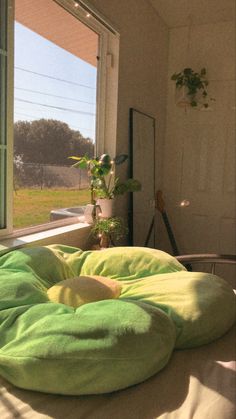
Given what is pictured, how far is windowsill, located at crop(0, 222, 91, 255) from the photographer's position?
1736 mm

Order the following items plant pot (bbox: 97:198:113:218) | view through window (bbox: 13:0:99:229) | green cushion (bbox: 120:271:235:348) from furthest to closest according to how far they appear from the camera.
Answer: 1. plant pot (bbox: 97:198:113:218)
2. view through window (bbox: 13:0:99:229)
3. green cushion (bbox: 120:271:235:348)

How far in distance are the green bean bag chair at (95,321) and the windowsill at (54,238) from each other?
22 cm

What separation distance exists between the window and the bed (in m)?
1.12

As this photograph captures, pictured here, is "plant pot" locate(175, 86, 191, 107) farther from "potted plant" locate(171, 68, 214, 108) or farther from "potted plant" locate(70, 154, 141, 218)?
"potted plant" locate(70, 154, 141, 218)

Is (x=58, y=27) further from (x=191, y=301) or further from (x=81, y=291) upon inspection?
(x=191, y=301)

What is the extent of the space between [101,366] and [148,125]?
8.39ft

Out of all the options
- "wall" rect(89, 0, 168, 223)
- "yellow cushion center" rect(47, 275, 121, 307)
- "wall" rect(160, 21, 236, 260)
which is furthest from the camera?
"wall" rect(160, 21, 236, 260)

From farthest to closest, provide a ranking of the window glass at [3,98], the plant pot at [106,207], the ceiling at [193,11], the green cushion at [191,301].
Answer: the ceiling at [193,11] < the plant pot at [106,207] < the window glass at [3,98] < the green cushion at [191,301]

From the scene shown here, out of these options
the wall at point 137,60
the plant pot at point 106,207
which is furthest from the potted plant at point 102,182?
the wall at point 137,60

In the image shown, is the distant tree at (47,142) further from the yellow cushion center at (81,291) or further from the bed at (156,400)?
the bed at (156,400)

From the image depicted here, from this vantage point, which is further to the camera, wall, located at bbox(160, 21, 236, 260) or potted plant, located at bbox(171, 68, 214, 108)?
wall, located at bbox(160, 21, 236, 260)

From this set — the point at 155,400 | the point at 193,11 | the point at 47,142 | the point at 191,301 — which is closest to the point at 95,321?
the point at 155,400

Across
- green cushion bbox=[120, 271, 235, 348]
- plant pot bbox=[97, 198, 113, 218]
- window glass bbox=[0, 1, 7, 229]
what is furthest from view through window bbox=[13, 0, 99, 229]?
green cushion bbox=[120, 271, 235, 348]

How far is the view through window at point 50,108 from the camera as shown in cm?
193
